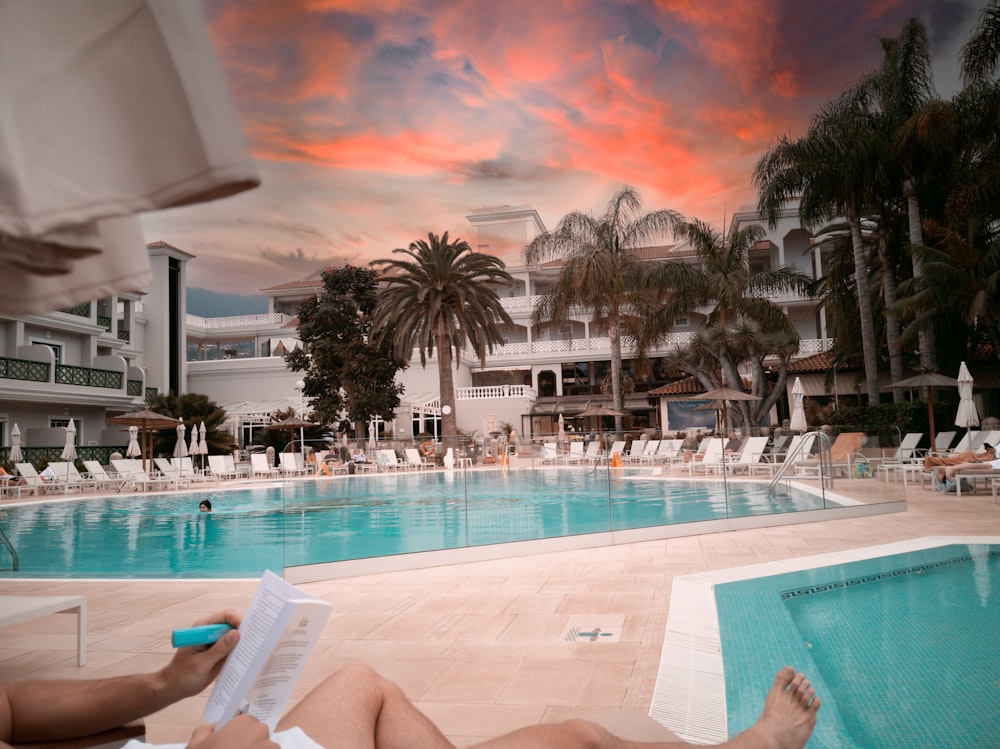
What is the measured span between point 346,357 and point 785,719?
26.4 metres

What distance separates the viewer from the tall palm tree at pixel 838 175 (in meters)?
21.5

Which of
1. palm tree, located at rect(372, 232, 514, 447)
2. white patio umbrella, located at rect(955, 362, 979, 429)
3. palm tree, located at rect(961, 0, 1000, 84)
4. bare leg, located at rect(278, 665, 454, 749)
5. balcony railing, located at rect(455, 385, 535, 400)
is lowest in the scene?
bare leg, located at rect(278, 665, 454, 749)

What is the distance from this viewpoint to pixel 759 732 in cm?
201

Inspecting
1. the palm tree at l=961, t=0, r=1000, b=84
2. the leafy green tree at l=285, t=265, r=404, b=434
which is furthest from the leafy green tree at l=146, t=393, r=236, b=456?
the palm tree at l=961, t=0, r=1000, b=84

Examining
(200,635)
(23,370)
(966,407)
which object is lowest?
(200,635)

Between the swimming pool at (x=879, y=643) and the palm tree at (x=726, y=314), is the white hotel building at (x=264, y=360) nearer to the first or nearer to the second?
the palm tree at (x=726, y=314)

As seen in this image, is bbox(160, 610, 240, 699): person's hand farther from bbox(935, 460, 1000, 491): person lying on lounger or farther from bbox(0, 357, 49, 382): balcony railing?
bbox(0, 357, 49, 382): balcony railing

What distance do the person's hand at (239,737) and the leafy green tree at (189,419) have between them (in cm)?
2699

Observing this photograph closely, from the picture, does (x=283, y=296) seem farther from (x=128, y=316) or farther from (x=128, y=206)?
(x=128, y=206)

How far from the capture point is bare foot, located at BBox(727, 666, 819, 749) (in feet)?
6.50

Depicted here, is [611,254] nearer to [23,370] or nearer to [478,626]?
[23,370]

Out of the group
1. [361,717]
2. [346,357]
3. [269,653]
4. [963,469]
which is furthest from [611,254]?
[269,653]

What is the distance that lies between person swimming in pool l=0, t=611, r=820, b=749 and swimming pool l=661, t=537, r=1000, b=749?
188cm

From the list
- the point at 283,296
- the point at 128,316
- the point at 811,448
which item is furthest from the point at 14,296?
the point at 283,296
